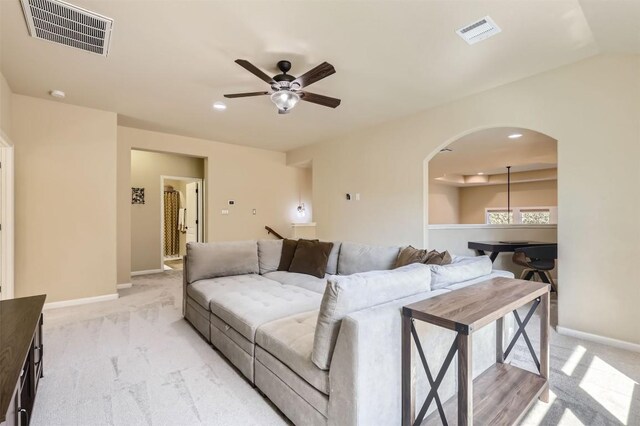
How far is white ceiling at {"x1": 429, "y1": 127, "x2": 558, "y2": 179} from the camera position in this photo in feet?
15.7

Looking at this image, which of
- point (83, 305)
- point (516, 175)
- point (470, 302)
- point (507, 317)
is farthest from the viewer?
point (516, 175)

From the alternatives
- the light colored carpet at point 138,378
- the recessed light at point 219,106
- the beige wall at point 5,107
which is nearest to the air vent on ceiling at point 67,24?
the beige wall at point 5,107

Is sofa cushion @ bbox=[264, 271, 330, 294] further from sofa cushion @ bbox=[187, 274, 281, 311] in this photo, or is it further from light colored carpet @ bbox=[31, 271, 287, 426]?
light colored carpet @ bbox=[31, 271, 287, 426]

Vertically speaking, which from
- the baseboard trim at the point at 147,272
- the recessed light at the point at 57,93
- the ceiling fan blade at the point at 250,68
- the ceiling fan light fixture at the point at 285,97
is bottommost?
the baseboard trim at the point at 147,272

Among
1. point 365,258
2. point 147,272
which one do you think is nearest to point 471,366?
point 365,258

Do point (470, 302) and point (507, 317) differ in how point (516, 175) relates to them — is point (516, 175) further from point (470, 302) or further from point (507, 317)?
point (470, 302)

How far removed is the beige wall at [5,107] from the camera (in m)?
3.19

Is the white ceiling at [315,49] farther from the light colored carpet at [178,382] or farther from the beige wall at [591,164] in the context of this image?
the light colored carpet at [178,382]

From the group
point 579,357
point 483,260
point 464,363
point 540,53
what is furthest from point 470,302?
point 540,53

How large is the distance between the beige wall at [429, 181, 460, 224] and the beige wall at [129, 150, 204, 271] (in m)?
7.25

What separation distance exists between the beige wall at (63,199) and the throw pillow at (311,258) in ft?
9.09

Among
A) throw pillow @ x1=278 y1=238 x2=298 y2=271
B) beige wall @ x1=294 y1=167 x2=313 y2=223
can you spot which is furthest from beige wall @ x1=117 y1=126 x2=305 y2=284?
throw pillow @ x1=278 y1=238 x2=298 y2=271

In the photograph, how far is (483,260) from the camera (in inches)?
89.1

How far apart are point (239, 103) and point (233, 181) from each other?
2.57m
